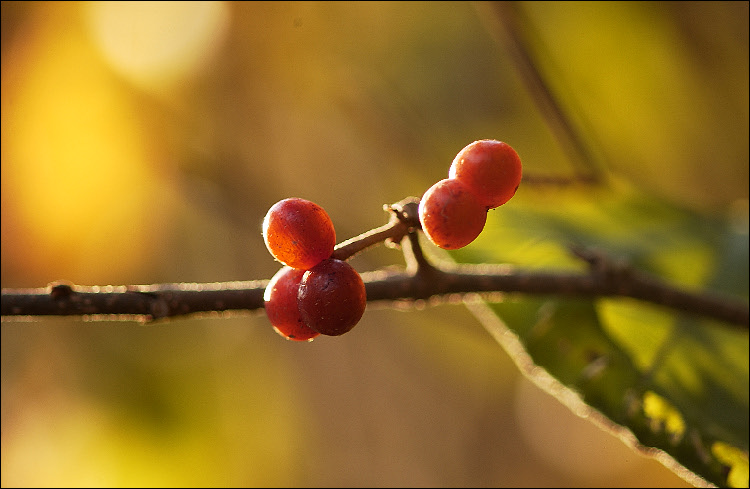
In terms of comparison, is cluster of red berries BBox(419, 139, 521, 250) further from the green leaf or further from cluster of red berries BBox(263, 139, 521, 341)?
the green leaf

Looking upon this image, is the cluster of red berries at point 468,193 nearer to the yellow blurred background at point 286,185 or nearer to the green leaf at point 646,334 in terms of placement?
the green leaf at point 646,334

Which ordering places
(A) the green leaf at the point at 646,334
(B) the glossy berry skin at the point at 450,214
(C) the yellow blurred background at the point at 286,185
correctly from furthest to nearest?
(C) the yellow blurred background at the point at 286,185, (A) the green leaf at the point at 646,334, (B) the glossy berry skin at the point at 450,214

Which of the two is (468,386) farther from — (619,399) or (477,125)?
(619,399)

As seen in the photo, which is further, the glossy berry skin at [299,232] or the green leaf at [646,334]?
the green leaf at [646,334]

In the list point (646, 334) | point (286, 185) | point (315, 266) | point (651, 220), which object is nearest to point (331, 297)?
point (315, 266)

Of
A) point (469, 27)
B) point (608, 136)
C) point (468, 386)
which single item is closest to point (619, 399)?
point (608, 136)

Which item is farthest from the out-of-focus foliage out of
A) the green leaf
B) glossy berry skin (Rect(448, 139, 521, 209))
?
glossy berry skin (Rect(448, 139, 521, 209))

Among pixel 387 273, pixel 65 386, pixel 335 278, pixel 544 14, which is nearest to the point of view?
pixel 335 278

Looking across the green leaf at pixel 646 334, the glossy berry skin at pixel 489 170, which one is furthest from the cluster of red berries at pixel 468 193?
the green leaf at pixel 646 334
